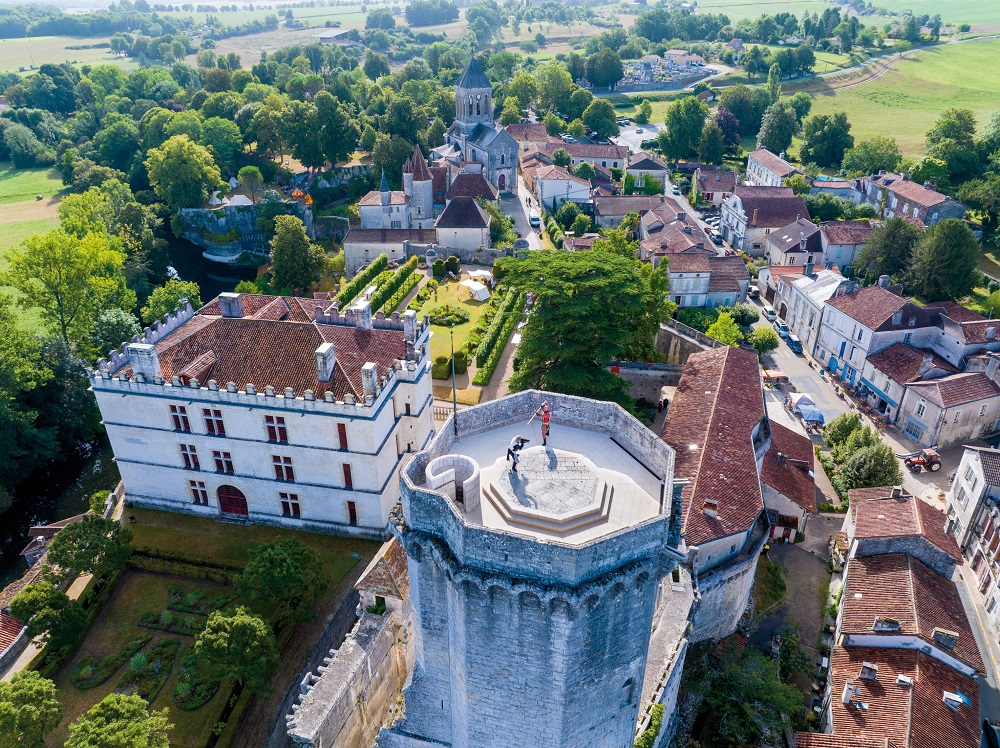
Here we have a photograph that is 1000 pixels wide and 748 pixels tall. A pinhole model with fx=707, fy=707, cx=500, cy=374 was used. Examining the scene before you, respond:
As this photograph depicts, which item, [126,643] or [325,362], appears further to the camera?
[325,362]

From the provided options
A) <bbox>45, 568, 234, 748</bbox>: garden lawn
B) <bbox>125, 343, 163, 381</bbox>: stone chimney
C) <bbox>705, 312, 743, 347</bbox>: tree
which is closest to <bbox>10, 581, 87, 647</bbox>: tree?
<bbox>45, 568, 234, 748</bbox>: garden lawn

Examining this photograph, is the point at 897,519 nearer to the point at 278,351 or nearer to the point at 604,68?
the point at 278,351

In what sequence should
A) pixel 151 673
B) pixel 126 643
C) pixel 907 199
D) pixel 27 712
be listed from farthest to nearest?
pixel 907 199, pixel 126 643, pixel 151 673, pixel 27 712

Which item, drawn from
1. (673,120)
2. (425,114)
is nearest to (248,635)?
(425,114)

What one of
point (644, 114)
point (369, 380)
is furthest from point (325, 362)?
point (644, 114)

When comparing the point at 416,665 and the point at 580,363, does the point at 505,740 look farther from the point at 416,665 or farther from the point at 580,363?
the point at 580,363

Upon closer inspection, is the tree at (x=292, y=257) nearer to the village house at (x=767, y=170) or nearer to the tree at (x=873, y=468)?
the tree at (x=873, y=468)
